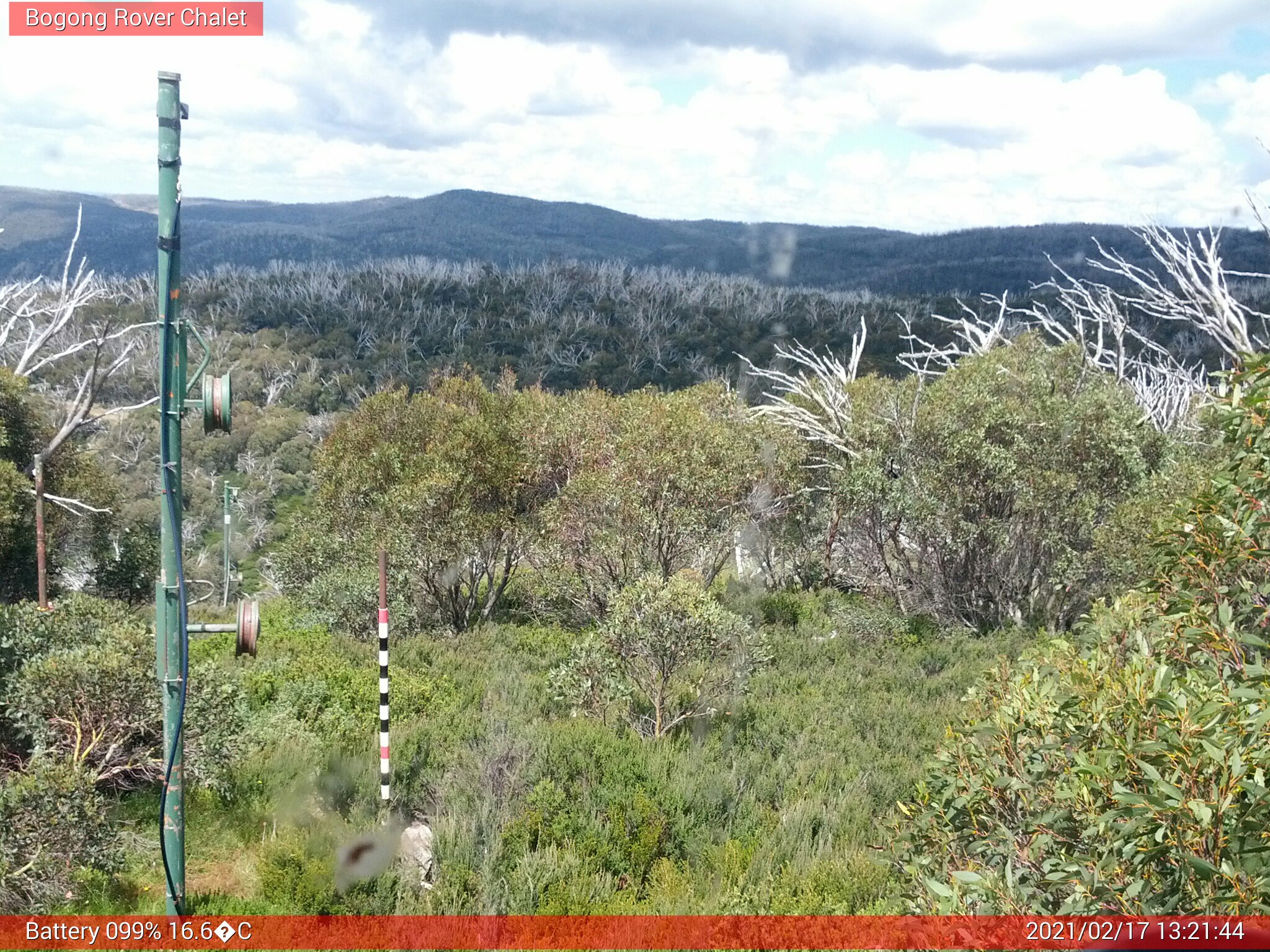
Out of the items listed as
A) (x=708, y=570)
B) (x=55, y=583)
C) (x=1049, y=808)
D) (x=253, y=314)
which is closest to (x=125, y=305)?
(x=253, y=314)

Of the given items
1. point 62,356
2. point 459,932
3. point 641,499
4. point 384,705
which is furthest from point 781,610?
point 62,356

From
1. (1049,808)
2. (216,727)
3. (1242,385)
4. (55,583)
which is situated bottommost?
(55,583)

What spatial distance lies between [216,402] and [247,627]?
3.72ft

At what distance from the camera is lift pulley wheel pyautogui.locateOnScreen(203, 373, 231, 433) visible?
4656mm

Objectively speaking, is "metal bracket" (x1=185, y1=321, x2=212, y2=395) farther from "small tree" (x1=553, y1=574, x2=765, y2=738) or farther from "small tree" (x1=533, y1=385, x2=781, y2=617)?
"small tree" (x1=533, y1=385, x2=781, y2=617)

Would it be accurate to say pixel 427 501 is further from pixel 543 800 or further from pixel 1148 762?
pixel 1148 762

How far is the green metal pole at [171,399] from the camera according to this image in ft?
15.0

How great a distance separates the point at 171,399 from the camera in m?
4.59

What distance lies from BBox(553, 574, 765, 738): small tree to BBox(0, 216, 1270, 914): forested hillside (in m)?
0.05

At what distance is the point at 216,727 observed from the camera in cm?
773

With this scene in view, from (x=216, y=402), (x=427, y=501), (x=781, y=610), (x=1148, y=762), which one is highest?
(x=216, y=402)

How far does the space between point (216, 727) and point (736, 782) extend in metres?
4.46

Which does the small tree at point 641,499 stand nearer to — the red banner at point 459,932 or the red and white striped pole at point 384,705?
the red and white striped pole at point 384,705

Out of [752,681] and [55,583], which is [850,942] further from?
[55,583]
